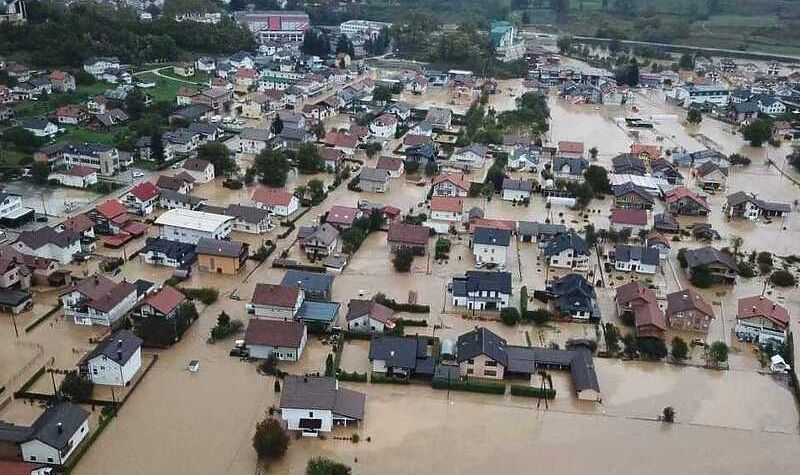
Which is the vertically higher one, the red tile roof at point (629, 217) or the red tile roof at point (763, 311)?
the red tile roof at point (629, 217)

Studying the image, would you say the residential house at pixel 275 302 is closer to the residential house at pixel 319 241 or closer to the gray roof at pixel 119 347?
the gray roof at pixel 119 347

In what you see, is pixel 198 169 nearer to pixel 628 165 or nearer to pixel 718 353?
pixel 628 165

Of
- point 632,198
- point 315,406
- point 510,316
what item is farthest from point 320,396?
point 632,198

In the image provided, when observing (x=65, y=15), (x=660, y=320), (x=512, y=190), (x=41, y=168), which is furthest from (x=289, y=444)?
(x=65, y=15)

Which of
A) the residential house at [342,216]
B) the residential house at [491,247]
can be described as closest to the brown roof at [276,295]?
the residential house at [342,216]

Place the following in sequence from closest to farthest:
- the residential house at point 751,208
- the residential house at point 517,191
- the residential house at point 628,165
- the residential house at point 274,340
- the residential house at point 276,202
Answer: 1. the residential house at point 274,340
2. the residential house at point 276,202
3. the residential house at point 751,208
4. the residential house at point 517,191
5. the residential house at point 628,165

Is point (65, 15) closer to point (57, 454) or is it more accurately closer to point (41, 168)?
point (41, 168)
